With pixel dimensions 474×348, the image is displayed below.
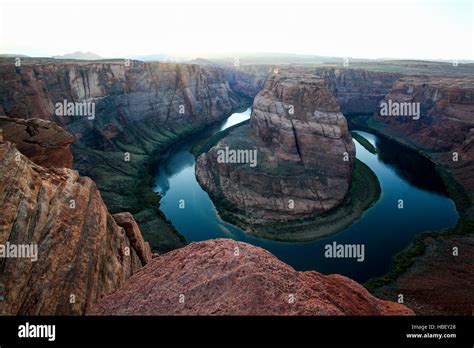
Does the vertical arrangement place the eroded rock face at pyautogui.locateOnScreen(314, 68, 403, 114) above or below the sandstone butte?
above

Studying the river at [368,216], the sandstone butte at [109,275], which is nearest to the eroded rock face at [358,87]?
the river at [368,216]

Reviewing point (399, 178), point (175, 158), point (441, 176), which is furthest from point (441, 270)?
point (175, 158)

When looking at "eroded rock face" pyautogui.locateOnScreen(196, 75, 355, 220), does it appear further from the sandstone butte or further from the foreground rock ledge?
the foreground rock ledge

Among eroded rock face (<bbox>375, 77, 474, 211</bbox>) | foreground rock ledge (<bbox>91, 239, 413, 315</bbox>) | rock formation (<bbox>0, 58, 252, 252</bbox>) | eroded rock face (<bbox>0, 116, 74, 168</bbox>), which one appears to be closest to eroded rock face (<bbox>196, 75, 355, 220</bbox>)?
rock formation (<bbox>0, 58, 252, 252</bbox>)

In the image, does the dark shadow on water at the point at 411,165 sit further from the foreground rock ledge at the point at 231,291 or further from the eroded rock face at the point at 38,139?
the eroded rock face at the point at 38,139

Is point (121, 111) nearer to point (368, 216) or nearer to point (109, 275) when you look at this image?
point (368, 216)

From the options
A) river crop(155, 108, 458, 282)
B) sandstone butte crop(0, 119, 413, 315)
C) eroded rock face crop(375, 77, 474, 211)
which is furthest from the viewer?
eroded rock face crop(375, 77, 474, 211)
